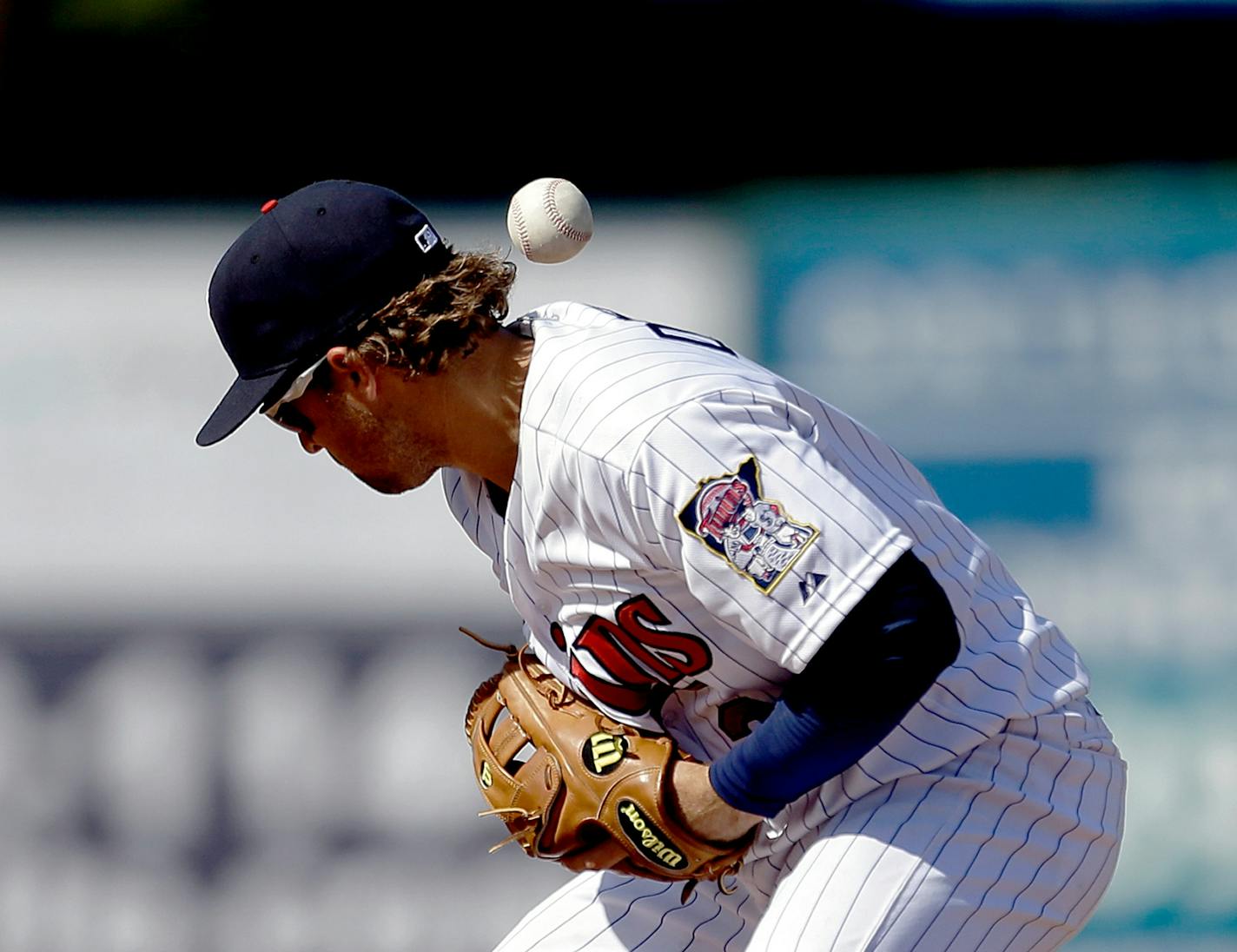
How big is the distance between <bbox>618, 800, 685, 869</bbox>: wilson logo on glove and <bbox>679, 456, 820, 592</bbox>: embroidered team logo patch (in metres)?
0.38

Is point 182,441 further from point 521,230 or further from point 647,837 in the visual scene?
point 647,837

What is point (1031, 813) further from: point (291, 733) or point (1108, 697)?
point (291, 733)

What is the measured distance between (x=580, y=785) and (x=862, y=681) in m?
0.46

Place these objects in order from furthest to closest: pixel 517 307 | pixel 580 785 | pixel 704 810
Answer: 1. pixel 517 307
2. pixel 580 785
3. pixel 704 810

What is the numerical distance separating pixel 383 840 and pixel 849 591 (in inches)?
111

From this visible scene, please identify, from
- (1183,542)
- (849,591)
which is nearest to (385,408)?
(849,591)

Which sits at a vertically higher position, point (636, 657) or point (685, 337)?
point (685, 337)

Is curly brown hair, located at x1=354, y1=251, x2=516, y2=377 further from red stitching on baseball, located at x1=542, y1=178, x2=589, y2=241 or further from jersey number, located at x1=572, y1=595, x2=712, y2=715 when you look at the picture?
jersey number, located at x1=572, y1=595, x2=712, y2=715


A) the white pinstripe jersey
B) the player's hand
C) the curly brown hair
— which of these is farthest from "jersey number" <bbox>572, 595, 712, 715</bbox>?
the curly brown hair

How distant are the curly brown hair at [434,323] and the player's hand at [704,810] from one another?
1.96ft

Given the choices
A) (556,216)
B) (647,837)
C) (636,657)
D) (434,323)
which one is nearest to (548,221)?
(556,216)

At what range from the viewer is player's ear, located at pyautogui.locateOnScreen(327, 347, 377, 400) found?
2.04 metres

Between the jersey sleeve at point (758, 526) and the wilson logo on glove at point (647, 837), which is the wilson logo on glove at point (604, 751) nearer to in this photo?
the wilson logo on glove at point (647, 837)

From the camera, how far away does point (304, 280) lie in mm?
2057
